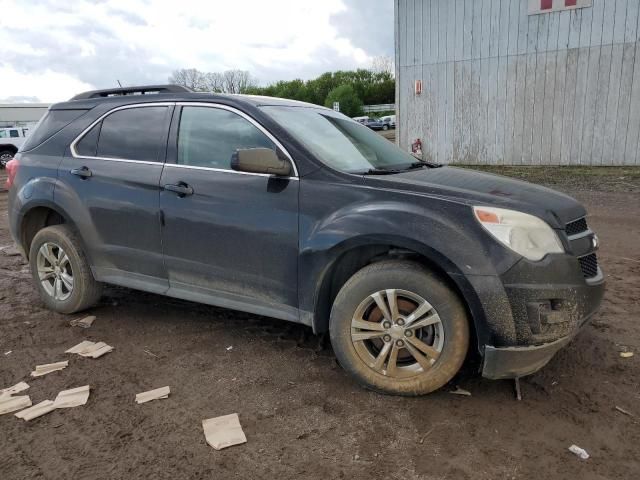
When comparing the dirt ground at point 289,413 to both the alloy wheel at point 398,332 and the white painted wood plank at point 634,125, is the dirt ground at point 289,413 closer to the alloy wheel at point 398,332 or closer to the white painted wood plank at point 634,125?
the alloy wheel at point 398,332

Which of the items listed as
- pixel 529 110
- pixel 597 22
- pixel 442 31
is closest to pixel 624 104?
pixel 597 22

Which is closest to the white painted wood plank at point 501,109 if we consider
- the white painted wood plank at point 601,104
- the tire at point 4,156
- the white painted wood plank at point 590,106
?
the white painted wood plank at point 590,106

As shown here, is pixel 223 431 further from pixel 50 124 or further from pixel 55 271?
pixel 50 124

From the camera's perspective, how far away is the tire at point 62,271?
14.1 ft

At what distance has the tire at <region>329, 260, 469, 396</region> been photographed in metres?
2.85

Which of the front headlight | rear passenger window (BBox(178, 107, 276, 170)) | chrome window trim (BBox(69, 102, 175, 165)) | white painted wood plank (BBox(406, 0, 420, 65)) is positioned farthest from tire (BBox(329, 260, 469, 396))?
white painted wood plank (BBox(406, 0, 420, 65))

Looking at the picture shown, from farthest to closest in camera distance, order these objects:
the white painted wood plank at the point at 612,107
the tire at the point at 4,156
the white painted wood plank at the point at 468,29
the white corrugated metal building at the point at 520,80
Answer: the tire at the point at 4,156 → the white painted wood plank at the point at 468,29 → the white corrugated metal building at the point at 520,80 → the white painted wood plank at the point at 612,107

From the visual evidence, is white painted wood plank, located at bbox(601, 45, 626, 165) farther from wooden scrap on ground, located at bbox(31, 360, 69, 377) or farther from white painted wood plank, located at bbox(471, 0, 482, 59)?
wooden scrap on ground, located at bbox(31, 360, 69, 377)

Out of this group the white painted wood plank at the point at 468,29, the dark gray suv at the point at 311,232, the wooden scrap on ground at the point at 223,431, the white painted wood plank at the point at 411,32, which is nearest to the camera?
the wooden scrap on ground at the point at 223,431

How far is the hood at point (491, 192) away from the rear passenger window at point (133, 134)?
1.75 m

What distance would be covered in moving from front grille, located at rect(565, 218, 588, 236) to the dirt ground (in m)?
0.92

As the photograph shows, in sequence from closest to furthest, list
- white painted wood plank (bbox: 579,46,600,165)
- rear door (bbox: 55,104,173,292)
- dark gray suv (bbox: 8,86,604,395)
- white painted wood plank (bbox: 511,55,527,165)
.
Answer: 1. dark gray suv (bbox: 8,86,604,395)
2. rear door (bbox: 55,104,173,292)
3. white painted wood plank (bbox: 579,46,600,165)
4. white painted wood plank (bbox: 511,55,527,165)

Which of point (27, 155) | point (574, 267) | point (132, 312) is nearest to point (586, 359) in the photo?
point (574, 267)

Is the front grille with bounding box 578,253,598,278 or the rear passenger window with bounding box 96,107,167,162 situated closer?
the front grille with bounding box 578,253,598,278
